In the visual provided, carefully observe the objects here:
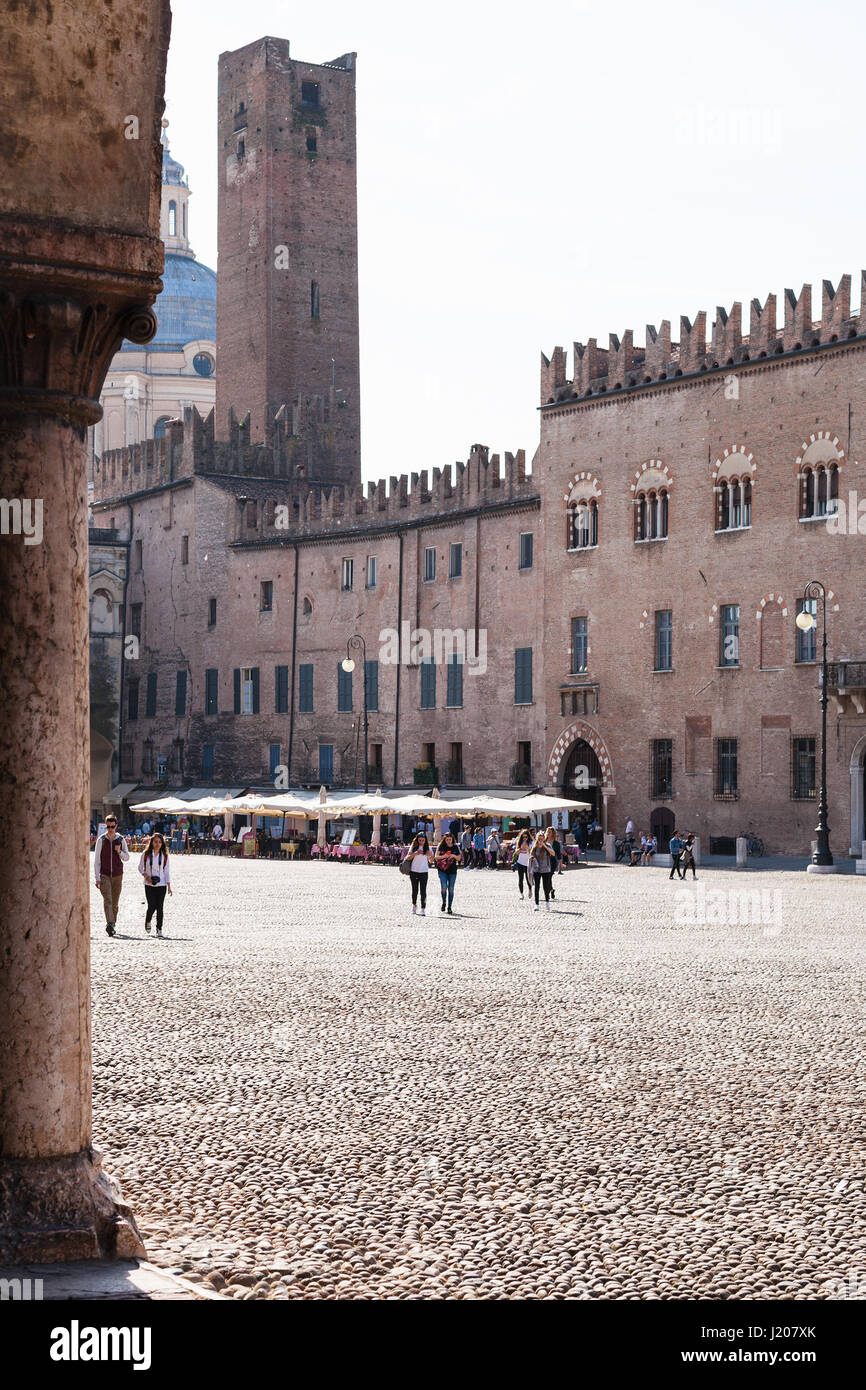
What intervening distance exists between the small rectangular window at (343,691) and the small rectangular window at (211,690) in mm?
6494

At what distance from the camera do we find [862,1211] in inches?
283

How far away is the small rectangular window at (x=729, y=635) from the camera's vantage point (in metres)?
43.4

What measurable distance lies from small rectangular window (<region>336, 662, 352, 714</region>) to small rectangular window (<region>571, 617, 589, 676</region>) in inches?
364

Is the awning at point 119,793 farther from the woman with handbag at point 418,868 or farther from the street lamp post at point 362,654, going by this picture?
the woman with handbag at point 418,868

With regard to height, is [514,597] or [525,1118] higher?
[514,597]

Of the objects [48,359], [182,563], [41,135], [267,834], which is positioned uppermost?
[182,563]

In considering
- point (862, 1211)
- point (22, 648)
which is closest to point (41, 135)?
point (22, 648)

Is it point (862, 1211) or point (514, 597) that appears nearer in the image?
point (862, 1211)

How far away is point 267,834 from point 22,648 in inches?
1690

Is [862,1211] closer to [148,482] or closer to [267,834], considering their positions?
[267,834]

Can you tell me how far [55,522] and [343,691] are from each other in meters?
49.3

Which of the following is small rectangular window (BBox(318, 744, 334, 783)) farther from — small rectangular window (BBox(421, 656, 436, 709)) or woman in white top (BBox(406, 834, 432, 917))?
woman in white top (BBox(406, 834, 432, 917))

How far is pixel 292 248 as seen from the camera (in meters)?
64.6
